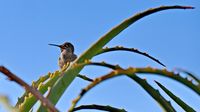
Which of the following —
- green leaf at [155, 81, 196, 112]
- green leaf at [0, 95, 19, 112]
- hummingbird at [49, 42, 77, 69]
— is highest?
hummingbird at [49, 42, 77, 69]

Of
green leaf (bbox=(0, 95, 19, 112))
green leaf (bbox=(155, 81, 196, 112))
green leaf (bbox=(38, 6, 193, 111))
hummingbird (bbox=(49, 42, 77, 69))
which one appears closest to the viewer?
green leaf (bbox=(0, 95, 19, 112))

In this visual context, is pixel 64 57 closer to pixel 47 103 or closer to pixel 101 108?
pixel 101 108

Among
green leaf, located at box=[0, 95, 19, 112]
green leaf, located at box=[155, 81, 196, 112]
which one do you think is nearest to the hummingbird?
green leaf, located at box=[155, 81, 196, 112]

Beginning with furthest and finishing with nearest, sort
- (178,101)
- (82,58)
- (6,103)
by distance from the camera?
(178,101) → (82,58) → (6,103)

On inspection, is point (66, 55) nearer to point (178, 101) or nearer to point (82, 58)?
point (178, 101)

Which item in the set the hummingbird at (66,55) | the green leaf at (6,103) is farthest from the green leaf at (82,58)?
the hummingbird at (66,55)

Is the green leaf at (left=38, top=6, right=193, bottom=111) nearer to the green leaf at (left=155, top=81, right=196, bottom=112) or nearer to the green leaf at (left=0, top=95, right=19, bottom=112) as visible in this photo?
the green leaf at (left=155, top=81, right=196, bottom=112)

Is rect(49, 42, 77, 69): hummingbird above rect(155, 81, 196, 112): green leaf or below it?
above

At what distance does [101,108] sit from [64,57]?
4914mm

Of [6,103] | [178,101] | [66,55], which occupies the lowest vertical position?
[6,103]

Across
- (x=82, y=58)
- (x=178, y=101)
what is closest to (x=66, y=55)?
(x=178, y=101)

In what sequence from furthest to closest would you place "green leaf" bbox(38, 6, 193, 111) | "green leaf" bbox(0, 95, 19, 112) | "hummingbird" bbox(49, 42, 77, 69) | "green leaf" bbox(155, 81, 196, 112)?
1. "hummingbird" bbox(49, 42, 77, 69)
2. "green leaf" bbox(155, 81, 196, 112)
3. "green leaf" bbox(38, 6, 193, 111)
4. "green leaf" bbox(0, 95, 19, 112)

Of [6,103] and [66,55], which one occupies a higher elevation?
[66,55]

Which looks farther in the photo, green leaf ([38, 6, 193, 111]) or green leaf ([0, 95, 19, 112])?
green leaf ([38, 6, 193, 111])
